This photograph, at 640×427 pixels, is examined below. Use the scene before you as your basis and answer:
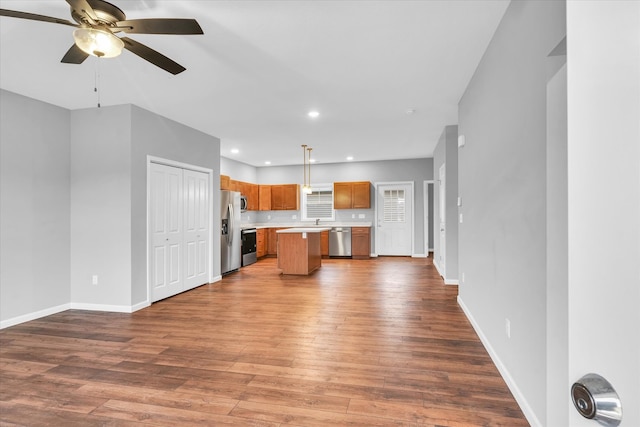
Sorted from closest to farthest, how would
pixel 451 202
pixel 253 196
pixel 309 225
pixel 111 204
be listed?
pixel 111 204 < pixel 451 202 < pixel 253 196 < pixel 309 225

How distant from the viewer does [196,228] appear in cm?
543

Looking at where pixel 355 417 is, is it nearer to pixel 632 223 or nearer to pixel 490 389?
pixel 490 389

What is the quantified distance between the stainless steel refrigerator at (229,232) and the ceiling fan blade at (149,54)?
399 cm

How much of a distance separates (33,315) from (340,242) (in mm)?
6325

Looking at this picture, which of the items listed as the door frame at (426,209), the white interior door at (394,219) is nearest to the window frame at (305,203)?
the white interior door at (394,219)

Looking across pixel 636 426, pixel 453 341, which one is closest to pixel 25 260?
pixel 453 341

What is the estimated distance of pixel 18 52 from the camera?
281 centimetres

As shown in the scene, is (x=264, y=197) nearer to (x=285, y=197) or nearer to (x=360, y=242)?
(x=285, y=197)

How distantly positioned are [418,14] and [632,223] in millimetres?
2371

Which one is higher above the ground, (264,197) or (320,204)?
(264,197)

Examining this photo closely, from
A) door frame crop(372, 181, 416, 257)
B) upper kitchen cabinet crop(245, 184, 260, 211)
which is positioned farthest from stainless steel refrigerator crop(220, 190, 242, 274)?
door frame crop(372, 181, 416, 257)

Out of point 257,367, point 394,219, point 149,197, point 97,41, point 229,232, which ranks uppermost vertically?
point 97,41

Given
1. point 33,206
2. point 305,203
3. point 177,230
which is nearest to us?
point 33,206

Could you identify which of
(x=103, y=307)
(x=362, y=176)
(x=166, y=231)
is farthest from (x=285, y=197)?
(x=103, y=307)
